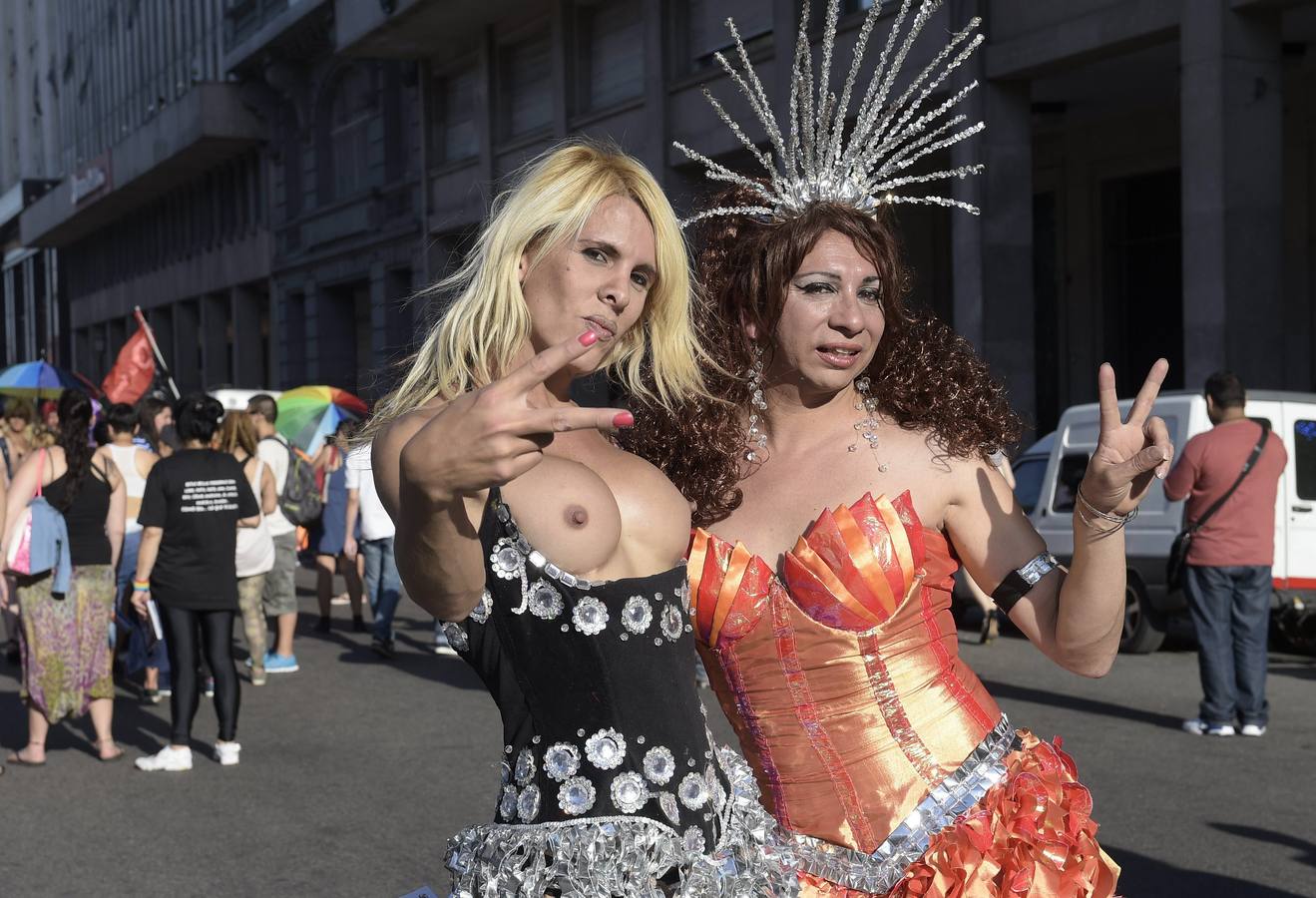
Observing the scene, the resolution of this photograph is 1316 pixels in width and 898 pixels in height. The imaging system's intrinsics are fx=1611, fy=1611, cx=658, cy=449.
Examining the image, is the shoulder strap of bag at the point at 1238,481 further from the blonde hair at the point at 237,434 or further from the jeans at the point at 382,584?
the blonde hair at the point at 237,434

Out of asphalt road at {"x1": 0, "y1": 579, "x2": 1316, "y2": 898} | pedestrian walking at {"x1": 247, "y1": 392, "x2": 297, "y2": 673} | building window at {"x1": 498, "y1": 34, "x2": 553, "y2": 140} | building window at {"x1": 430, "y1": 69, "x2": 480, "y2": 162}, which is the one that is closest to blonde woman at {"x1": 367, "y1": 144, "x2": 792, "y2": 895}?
asphalt road at {"x1": 0, "y1": 579, "x2": 1316, "y2": 898}

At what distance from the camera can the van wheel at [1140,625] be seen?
11367mm

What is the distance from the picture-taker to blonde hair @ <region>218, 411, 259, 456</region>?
9.77 m

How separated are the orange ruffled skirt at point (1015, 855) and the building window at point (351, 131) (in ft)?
98.7

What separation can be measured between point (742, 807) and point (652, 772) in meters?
0.27

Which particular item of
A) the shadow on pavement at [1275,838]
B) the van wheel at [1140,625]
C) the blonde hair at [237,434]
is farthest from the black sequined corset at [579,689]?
the van wheel at [1140,625]

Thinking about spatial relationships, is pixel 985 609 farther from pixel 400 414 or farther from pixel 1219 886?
pixel 400 414

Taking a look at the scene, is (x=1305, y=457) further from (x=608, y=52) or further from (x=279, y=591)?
(x=608, y=52)

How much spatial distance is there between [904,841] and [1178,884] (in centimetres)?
331

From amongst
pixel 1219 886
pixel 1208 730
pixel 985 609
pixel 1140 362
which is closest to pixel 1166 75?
pixel 1140 362

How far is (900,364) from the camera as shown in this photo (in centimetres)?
304

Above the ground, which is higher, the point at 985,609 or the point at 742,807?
the point at 742,807

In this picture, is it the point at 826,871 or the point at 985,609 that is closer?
the point at 826,871

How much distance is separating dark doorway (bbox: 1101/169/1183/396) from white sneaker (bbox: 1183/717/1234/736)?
12.2 meters
